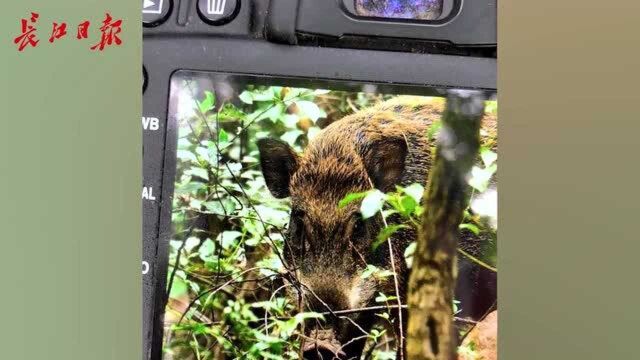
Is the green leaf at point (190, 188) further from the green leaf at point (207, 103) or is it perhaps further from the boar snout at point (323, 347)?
the boar snout at point (323, 347)

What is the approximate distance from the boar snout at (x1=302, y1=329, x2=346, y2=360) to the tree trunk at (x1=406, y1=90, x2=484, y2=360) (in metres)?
0.07

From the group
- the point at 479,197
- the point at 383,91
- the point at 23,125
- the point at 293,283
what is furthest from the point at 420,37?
the point at 23,125

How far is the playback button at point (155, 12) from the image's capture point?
2.16 feet

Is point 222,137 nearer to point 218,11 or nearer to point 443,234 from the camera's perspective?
point 218,11

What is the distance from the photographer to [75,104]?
569mm

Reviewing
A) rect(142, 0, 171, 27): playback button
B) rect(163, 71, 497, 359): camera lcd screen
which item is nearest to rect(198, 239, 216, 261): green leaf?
rect(163, 71, 497, 359): camera lcd screen

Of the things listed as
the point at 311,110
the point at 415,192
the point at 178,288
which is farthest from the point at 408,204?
the point at 178,288

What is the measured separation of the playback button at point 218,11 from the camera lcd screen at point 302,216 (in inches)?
2.3

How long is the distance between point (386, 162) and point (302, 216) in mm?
97


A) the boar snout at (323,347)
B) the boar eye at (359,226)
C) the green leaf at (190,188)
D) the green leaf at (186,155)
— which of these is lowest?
the boar snout at (323,347)

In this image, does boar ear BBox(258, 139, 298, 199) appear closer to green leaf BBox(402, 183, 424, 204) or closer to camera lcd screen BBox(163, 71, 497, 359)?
camera lcd screen BBox(163, 71, 497, 359)

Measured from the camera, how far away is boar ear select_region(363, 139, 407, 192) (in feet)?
2.10

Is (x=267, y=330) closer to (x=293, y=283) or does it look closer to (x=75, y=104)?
(x=293, y=283)

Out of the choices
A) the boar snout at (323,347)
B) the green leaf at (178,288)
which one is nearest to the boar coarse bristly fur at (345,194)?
the boar snout at (323,347)
